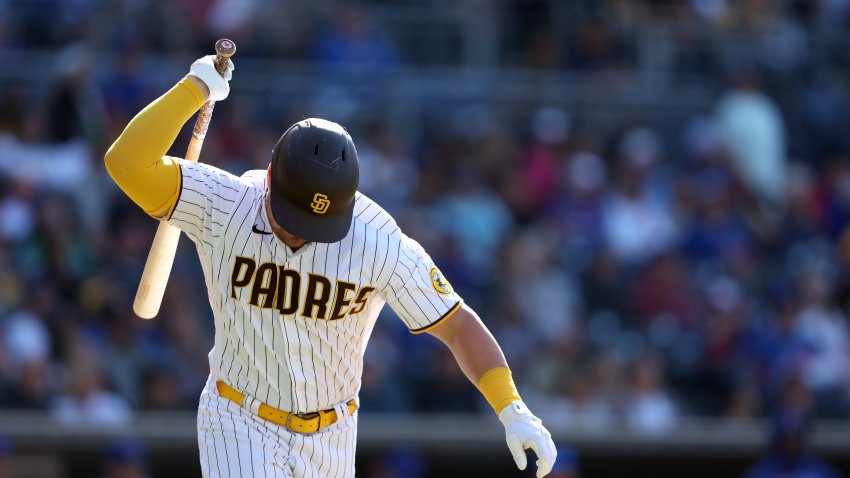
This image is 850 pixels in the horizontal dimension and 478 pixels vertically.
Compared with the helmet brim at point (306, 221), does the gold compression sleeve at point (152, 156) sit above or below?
above

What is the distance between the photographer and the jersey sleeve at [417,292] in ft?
13.9

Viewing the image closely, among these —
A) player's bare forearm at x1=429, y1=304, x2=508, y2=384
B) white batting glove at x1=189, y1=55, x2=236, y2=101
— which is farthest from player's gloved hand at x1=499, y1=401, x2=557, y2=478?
white batting glove at x1=189, y1=55, x2=236, y2=101

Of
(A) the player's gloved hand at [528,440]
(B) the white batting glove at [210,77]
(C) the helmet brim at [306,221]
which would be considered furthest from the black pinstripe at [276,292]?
(A) the player's gloved hand at [528,440]

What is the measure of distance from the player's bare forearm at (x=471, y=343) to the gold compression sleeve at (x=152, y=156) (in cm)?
91

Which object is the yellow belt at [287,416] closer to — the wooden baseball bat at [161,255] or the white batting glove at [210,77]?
the wooden baseball bat at [161,255]

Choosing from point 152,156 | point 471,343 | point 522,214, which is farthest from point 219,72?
point 522,214

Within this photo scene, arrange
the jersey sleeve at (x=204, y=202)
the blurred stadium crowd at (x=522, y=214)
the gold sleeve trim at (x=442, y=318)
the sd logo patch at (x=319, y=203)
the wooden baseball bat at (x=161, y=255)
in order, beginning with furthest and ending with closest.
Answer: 1. the blurred stadium crowd at (x=522, y=214)
2. the wooden baseball bat at (x=161, y=255)
3. the gold sleeve trim at (x=442, y=318)
4. the jersey sleeve at (x=204, y=202)
5. the sd logo patch at (x=319, y=203)

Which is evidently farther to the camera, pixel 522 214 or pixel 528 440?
pixel 522 214

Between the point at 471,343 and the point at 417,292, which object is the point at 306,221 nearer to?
the point at 417,292

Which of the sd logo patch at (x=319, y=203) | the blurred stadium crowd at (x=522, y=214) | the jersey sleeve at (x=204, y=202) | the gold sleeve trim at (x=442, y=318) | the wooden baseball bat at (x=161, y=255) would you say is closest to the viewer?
the sd logo patch at (x=319, y=203)

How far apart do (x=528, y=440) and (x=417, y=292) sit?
0.57 m

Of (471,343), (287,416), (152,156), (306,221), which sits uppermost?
(152,156)

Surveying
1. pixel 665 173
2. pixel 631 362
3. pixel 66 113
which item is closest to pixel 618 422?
pixel 631 362

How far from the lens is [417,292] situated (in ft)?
14.0
